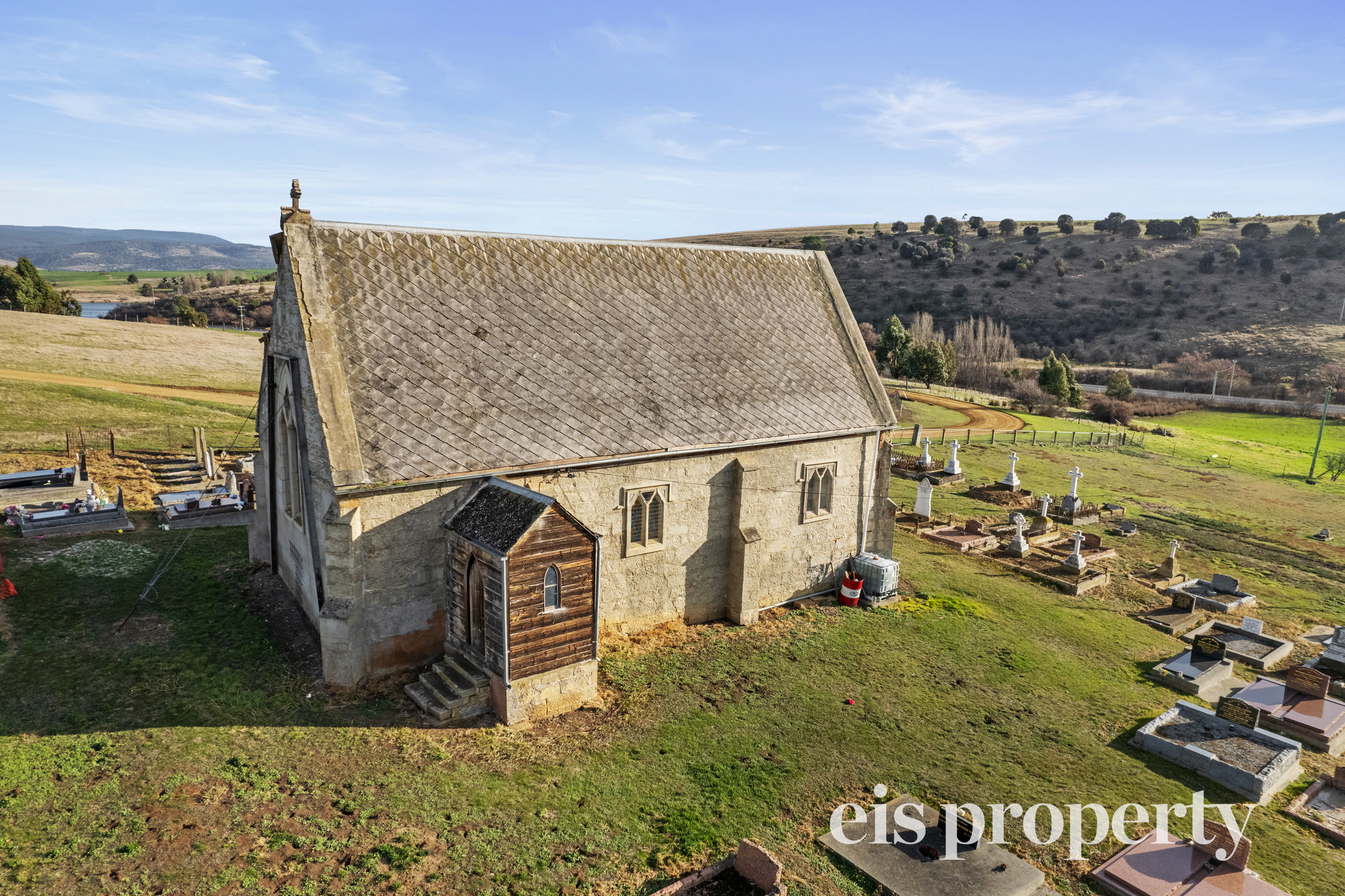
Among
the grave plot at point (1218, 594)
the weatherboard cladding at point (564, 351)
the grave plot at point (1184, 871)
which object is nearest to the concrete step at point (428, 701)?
the weatherboard cladding at point (564, 351)

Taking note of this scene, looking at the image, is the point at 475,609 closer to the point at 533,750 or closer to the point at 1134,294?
the point at 533,750

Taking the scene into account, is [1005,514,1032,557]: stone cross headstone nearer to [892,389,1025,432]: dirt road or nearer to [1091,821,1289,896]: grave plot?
[1091,821,1289,896]: grave plot

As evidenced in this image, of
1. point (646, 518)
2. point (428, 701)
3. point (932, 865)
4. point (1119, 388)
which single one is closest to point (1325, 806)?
point (932, 865)

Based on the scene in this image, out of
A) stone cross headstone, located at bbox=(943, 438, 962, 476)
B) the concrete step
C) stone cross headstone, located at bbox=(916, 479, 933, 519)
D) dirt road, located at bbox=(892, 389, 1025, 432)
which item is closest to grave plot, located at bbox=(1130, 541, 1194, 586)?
stone cross headstone, located at bbox=(916, 479, 933, 519)

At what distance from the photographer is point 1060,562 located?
94.7 feet

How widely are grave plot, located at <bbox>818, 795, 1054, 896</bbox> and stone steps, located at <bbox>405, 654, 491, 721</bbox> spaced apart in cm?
770

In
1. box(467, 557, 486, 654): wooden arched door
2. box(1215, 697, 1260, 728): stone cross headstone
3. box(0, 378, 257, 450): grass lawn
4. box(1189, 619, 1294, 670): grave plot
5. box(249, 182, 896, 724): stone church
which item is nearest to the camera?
box(249, 182, 896, 724): stone church

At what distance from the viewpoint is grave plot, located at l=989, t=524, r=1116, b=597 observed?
26.5 metres

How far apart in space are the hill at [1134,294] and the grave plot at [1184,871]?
96313mm

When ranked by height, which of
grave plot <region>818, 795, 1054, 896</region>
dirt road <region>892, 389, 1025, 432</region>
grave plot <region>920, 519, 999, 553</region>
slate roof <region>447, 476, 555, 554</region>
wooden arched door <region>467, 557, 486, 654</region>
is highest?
slate roof <region>447, 476, 555, 554</region>

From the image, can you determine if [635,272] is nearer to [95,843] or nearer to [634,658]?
[634,658]

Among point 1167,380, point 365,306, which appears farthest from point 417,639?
point 1167,380

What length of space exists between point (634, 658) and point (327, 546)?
318 inches

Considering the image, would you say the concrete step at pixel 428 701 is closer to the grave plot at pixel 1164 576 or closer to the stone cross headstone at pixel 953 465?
the grave plot at pixel 1164 576
